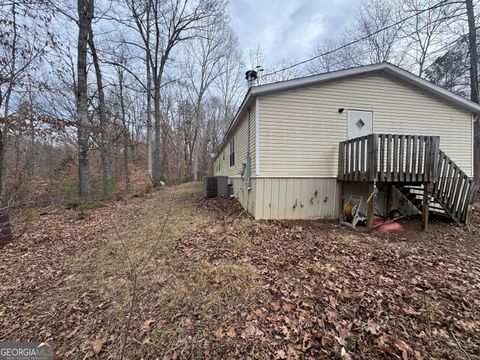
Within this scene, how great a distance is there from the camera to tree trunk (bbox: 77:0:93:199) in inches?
340

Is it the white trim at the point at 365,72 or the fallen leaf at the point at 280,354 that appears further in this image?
the white trim at the point at 365,72

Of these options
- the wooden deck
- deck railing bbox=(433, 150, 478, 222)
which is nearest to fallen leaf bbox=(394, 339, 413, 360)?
the wooden deck

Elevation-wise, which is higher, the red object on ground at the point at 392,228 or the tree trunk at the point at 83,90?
the tree trunk at the point at 83,90

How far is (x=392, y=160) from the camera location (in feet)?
17.4

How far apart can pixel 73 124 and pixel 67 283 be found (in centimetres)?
687

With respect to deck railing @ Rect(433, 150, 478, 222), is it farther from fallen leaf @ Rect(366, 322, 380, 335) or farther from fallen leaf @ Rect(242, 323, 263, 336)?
fallen leaf @ Rect(242, 323, 263, 336)

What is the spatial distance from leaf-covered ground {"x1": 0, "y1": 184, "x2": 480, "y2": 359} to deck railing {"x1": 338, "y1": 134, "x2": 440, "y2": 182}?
4.67ft

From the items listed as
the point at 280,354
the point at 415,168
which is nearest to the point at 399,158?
the point at 415,168

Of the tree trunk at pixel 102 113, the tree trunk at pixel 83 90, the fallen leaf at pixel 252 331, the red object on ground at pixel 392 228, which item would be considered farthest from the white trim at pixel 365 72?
the tree trunk at pixel 102 113

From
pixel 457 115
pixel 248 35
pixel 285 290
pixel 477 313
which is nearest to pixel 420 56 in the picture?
pixel 457 115

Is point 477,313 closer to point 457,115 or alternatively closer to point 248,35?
point 457,115

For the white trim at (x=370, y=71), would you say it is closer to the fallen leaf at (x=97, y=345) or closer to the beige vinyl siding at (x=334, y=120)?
the beige vinyl siding at (x=334, y=120)

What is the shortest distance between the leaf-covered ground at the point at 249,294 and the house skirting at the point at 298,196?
0.99 meters

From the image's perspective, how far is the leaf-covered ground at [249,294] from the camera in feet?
7.14
